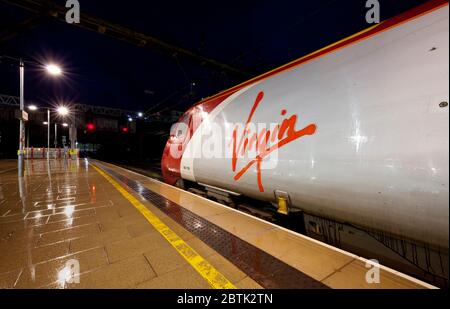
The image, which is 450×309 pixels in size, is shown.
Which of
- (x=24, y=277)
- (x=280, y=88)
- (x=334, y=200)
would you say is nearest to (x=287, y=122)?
(x=280, y=88)

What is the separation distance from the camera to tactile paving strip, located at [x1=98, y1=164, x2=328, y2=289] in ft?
5.80

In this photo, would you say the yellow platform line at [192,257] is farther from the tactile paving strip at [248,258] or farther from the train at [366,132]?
the train at [366,132]

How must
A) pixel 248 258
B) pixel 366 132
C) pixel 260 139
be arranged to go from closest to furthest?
pixel 366 132, pixel 248 258, pixel 260 139

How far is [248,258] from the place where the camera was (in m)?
2.16

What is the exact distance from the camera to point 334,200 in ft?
7.30

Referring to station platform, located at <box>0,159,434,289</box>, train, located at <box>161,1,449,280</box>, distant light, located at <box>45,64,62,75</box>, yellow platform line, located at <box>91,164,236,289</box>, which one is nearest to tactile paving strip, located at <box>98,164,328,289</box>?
station platform, located at <box>0,159,434,289</box>

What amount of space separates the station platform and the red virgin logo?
1.01 m

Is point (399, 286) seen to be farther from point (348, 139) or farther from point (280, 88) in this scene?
point (280, 88)

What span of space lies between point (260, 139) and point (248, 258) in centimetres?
180

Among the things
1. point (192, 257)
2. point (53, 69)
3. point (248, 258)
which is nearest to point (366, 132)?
point (248, 258)

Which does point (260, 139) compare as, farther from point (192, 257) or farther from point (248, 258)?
point (192, 257)

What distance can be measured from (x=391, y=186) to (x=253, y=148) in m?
1.88

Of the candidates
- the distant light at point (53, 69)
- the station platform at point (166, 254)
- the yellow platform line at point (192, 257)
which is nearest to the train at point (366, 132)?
the station platform at point (166, 254)

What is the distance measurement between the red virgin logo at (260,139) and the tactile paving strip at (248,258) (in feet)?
3.38
